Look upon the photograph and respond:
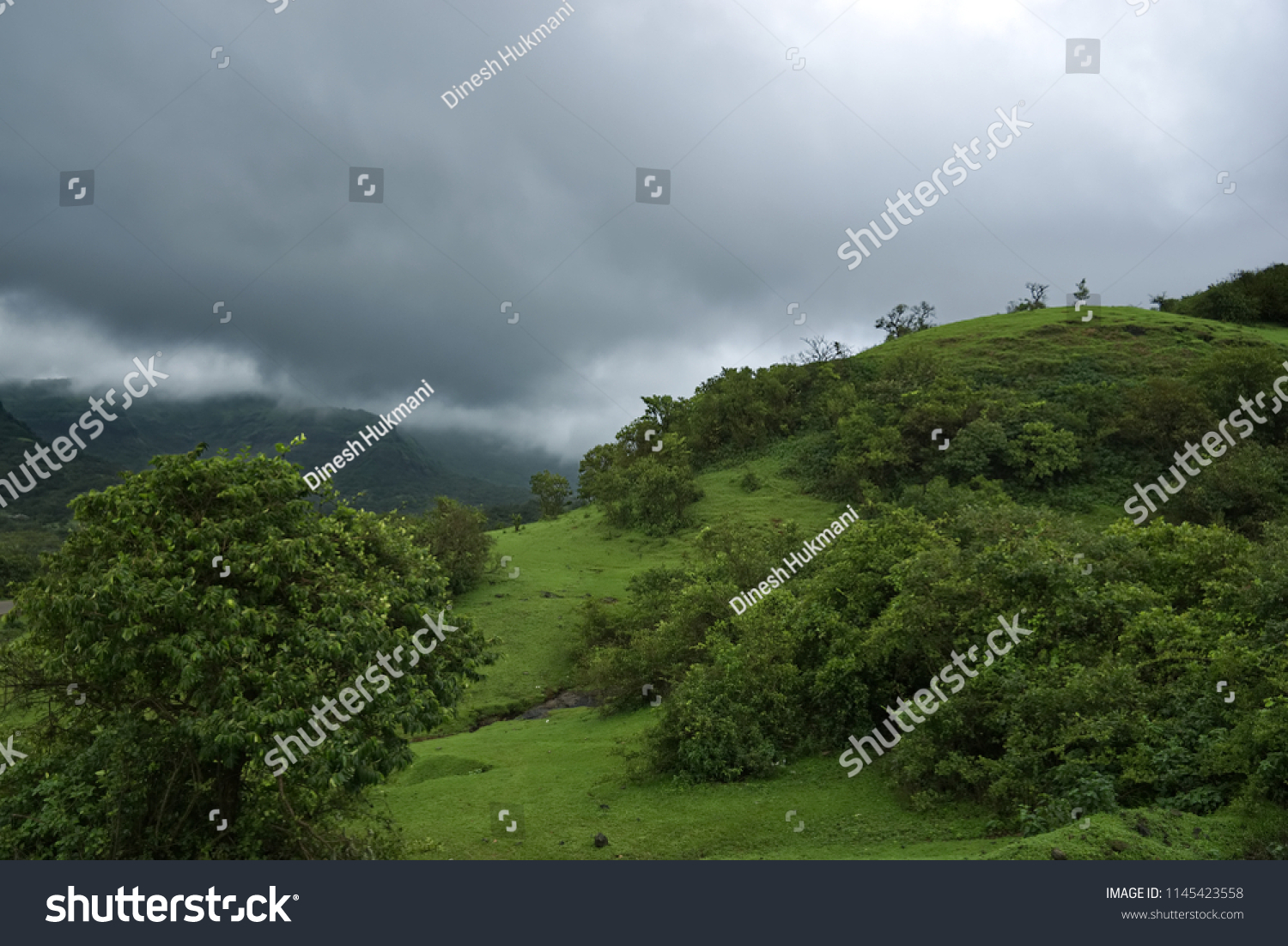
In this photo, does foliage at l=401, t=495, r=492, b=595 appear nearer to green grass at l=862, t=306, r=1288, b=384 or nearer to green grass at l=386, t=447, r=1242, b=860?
green grass at l=386, t=447, r=1242, b=860

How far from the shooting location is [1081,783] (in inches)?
443

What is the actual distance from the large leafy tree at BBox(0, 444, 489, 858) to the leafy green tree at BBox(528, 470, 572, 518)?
54093mm

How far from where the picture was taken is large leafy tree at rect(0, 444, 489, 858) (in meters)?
8.94

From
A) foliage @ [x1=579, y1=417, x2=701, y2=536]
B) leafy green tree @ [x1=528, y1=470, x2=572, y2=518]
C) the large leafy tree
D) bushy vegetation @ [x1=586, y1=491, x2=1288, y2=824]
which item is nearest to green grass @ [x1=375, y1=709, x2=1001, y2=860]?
bushy vegetation @ [x1=586, y1=491, x2=1288, y2=824]

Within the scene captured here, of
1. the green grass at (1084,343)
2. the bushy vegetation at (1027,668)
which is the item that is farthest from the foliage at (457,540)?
the green grass at (1084,343)

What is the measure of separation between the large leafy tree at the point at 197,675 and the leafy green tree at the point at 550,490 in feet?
177

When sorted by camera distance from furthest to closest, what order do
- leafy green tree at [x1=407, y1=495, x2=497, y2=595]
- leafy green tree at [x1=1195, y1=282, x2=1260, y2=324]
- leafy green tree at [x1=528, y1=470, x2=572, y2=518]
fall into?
1. leafy green tree at [x1=1195, y1=282, x2=1260, y2=324]
2. leafy green tree at [x1=528, y1=470, x2=572, y2=518]
3. leafy green tree at [x1=407, y1=495, x2=497, y2=595]

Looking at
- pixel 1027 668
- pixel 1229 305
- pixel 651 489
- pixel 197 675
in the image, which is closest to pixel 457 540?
pixel 651 489

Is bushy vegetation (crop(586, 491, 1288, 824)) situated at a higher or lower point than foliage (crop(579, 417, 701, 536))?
lower

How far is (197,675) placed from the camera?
8727 mm

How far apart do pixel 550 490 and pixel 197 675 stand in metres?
58.2

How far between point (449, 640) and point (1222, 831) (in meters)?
11.3

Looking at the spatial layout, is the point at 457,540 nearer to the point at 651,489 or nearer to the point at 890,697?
the point at 651,489

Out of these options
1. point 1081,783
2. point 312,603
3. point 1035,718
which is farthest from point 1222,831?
point 312,603
